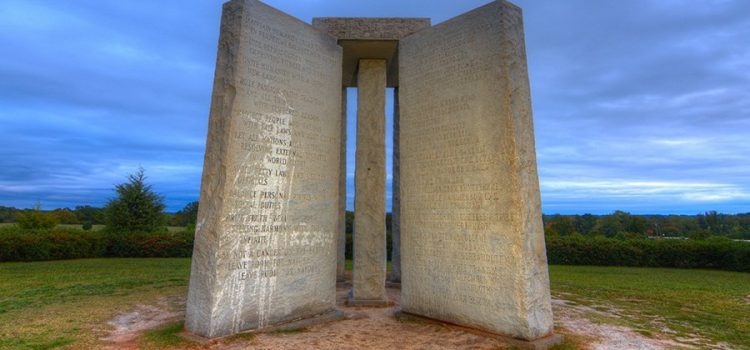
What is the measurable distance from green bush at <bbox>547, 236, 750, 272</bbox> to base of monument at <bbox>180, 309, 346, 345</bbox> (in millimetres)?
13154

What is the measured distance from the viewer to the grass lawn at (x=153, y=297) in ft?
19.2

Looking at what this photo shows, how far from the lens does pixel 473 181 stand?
601 centimetres

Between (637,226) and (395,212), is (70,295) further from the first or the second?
(637,226)

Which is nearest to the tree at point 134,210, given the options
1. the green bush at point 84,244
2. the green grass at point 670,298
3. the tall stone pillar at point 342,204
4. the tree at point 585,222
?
the green bush at point 84,244

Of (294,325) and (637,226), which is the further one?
(637,226)

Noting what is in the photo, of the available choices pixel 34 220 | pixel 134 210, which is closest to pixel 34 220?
pixel 34 220

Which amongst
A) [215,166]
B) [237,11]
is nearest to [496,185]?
[215,166]

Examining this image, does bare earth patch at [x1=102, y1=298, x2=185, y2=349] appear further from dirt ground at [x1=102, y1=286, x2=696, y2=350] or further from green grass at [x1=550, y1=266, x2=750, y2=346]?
green grass at [x1=550, y1=266, x2=750, y2=346]

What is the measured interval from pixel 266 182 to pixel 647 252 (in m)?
16.8

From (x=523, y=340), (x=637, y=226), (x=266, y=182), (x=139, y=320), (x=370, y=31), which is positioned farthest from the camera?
(x=637, y=226)

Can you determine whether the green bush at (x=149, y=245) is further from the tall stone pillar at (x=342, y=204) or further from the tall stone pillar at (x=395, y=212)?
the tall stone pillar at (x=395, y=212)

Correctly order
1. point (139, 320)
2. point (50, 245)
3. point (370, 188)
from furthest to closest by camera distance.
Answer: point (50, 245), point (370, 188), point (139, 320)

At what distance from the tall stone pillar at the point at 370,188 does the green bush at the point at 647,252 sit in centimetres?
1139

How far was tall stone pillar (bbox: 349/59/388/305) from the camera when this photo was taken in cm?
831
